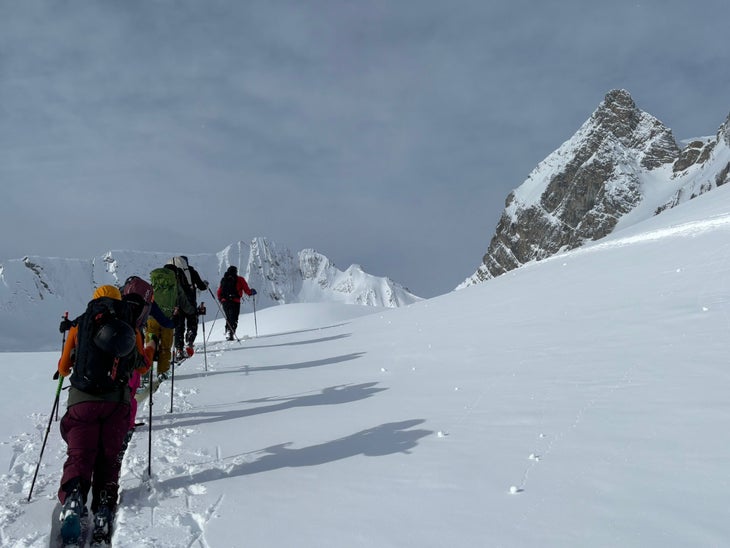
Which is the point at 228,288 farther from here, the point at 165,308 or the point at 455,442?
the point at 455,442

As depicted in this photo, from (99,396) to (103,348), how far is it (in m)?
0.42

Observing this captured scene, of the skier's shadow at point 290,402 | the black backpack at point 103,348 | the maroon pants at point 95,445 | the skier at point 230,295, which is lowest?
the maroon pants at point 95,445

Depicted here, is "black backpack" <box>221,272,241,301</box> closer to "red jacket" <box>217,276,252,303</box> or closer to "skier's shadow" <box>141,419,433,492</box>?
"red jacket" <box>217,276,252,303</box>

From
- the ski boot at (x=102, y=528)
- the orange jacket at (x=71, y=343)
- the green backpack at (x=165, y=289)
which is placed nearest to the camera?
the ski boot at (x=102, y=528)

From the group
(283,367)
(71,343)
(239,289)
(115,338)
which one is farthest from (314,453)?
(239,289)

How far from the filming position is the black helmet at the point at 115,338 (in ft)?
15.4

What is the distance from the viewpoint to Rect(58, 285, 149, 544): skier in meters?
4.51

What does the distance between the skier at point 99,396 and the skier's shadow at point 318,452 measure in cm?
42

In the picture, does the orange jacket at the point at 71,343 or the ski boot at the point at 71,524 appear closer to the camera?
the ski boot at the point at 71,524

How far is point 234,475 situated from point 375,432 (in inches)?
65.3

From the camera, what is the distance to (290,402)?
8.08 metres

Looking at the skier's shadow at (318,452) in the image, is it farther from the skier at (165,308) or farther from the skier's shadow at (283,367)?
the skier's shadow at (283,367)

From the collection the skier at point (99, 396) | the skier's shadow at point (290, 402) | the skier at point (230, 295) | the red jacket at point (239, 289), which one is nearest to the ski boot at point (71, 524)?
the skier at point (99, 396)

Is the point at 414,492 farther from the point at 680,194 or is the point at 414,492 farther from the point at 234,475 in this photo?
the point at 680,194
